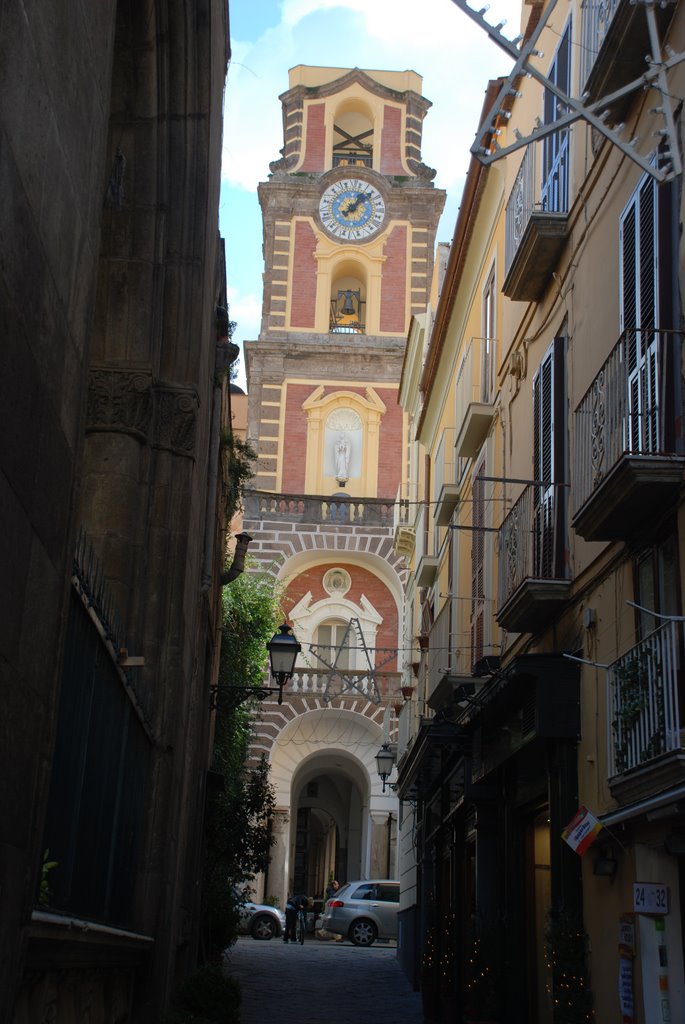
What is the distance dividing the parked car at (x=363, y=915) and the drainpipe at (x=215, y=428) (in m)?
20.8

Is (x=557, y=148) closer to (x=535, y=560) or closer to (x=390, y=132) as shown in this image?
(x=535, y=560)

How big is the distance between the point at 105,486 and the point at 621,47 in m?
4.89

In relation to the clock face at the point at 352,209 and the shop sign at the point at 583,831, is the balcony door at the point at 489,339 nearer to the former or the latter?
the shop sign at the point at 583,831

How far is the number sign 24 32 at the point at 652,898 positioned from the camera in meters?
8.63

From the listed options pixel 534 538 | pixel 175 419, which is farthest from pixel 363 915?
pixel 175 419

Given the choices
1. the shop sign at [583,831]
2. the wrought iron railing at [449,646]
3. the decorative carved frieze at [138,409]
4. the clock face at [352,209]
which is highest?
the clock face at [352,209]

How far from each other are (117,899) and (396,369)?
34145 mm

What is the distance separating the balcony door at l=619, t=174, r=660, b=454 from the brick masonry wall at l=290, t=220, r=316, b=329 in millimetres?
33105

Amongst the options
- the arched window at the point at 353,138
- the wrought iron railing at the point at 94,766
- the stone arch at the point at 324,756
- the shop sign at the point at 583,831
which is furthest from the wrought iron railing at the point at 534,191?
the arched window at the point at 353,138

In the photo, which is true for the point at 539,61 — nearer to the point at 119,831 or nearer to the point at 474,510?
the point at 474,510

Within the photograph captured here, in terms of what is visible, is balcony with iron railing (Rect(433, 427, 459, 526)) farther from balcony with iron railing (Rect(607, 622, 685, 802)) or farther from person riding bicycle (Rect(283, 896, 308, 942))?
person riding bicycle (Rect(283, 896, 308, 942))

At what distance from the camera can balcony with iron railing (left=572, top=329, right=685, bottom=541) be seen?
815cm

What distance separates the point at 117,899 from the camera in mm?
8531

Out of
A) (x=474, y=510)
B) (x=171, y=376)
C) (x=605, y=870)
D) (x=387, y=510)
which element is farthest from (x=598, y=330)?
(x=387, y=510)
